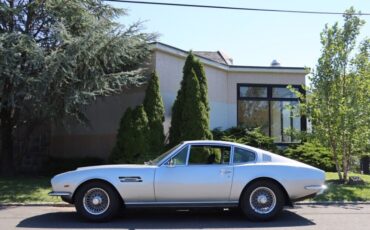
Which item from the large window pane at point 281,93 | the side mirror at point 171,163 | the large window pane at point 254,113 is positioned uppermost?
the large window pane at point 281,93

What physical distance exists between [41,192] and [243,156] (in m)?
5.93

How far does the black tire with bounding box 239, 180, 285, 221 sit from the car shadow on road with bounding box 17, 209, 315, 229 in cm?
17

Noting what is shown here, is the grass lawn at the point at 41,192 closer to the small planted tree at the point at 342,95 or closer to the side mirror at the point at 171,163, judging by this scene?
the small planted tree at the point at 342,95

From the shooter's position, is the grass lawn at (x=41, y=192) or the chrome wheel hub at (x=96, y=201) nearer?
the chrome wheel hub at (x=96, y=201)

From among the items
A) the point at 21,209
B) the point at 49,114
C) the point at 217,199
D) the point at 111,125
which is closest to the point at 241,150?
the point at 217,199

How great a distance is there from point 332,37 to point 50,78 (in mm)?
8436

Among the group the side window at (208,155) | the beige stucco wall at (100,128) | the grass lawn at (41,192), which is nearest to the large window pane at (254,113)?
the beige stucco wall at (100,128)

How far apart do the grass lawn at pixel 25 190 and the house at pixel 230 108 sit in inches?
159

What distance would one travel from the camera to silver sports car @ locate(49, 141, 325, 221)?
9352 mm

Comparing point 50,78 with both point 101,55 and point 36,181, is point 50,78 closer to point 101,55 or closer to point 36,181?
point 101,55

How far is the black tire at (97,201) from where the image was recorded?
30.6 ft

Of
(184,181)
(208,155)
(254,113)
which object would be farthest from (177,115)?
(184,181)

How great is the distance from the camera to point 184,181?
937 cm

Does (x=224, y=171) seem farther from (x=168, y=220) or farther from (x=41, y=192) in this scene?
(x=41, y=192)
